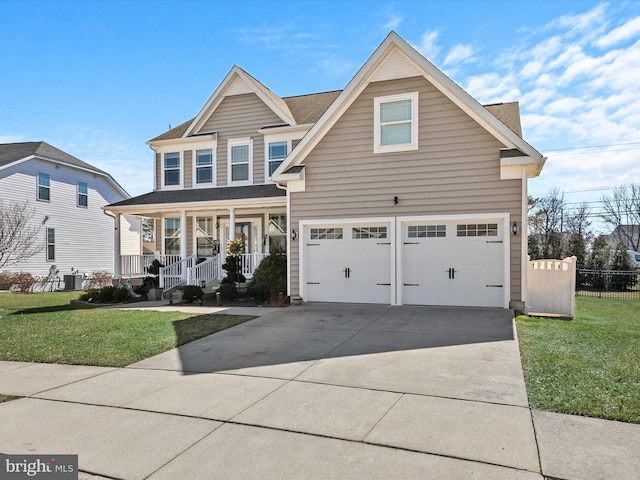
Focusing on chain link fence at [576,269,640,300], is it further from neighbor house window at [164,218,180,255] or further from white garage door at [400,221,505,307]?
neighbor house window at [164,218,180,255]

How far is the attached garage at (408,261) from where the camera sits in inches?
431

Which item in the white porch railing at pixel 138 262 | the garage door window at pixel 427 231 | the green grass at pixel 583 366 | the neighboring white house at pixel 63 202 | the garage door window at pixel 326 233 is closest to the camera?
the green grass at pixel 583 366

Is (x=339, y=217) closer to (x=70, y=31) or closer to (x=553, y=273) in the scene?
(x=553, y=273)

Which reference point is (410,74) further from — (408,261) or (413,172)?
(408,261)

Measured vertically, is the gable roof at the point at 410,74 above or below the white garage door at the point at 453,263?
above

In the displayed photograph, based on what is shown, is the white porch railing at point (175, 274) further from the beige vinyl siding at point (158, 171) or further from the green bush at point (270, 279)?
the beige vinyl siding at point (158, 171)

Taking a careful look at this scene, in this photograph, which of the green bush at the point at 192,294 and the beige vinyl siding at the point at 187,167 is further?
the beige vinyl siding at the point at 187,167

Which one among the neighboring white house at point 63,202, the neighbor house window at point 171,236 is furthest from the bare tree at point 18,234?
the neighbor house window at point 171,236

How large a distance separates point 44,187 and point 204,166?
1094 centimetres

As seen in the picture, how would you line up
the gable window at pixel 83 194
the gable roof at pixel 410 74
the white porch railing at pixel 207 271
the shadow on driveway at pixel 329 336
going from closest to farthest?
the shadow on driveway at pixel 329 336 < the gable roof at pixel 410 74 < the white porch railing at pixel 207 271 < the gable window at pixel 83 194

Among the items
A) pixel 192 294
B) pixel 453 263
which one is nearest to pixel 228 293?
pixel 192 294

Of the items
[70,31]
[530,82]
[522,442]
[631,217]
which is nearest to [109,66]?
[70,31]

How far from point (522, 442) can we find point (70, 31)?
16.5 metres

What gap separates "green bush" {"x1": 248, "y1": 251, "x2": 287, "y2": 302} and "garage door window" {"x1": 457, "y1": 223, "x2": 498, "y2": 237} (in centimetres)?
545
